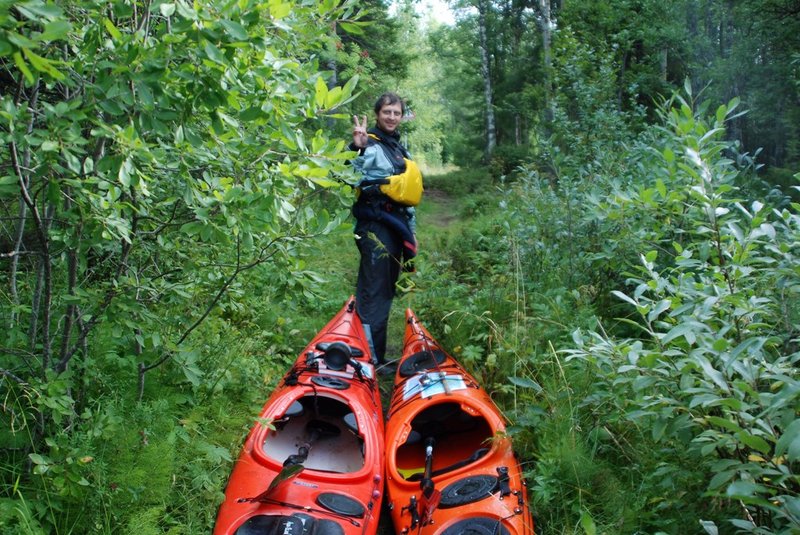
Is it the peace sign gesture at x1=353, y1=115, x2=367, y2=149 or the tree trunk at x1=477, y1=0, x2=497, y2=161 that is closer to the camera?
the peace sign gesture at x1=353, y1=115, x2=367, y2=149

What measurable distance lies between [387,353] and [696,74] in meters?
8.09

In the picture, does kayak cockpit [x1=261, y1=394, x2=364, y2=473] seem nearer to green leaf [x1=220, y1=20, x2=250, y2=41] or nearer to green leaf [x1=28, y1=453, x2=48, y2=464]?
green leaf [x1=28, y1=453, x2=48, y2=464]

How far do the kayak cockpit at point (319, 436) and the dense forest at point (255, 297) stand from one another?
32cm

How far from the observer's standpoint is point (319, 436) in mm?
4250

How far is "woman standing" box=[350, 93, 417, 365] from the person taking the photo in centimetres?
505

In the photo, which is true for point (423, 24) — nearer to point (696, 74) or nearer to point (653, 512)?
point (696, 74)

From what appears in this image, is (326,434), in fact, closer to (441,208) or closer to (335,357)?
(335,357)

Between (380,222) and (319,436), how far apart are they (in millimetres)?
2031

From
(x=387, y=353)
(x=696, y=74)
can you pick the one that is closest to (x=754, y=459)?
(x=387, y=353)

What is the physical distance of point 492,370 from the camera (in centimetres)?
436

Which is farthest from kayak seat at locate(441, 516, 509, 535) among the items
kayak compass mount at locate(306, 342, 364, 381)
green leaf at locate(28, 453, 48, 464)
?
green leaf at locate(28, 453, 48, 464)

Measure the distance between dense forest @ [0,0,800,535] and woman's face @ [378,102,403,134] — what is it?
4.74ft

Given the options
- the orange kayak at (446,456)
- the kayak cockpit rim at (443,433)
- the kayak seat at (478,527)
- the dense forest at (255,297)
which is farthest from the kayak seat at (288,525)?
the kayak cockpit rim at (443,433)

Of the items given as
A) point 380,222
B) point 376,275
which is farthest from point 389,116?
point 376,275
